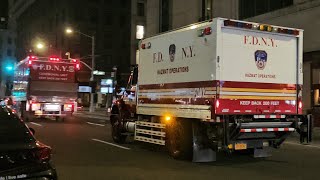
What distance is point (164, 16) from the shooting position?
45781mm

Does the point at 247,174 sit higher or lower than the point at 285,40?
lower

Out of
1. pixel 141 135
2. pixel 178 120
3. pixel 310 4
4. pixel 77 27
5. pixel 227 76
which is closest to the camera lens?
pixel 227 76

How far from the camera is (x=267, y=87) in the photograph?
41.2 ft

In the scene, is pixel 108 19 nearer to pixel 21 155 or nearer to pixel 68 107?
pixel 68 107

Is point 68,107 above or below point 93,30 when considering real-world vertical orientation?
below

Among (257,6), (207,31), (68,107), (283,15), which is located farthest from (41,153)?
(257,6)

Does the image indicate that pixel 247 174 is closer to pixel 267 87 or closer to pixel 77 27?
pixel 267 87

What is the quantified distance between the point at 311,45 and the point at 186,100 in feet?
58.5

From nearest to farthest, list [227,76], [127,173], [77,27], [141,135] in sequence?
[127,173], [227,76], [141,135], [77,27]

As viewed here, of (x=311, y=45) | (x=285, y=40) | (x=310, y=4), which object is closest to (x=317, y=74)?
(x=311, y=45)

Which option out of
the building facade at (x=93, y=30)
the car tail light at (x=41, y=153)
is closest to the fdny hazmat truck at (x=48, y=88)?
the car tail light at (x=41, y=153)

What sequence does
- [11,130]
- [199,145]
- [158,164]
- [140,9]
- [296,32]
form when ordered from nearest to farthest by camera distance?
[11,130], [158,164], [199,145], [296,32], [140,9]

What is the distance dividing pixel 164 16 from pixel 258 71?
34.0 m

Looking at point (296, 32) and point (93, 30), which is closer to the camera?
point (296, 32)
